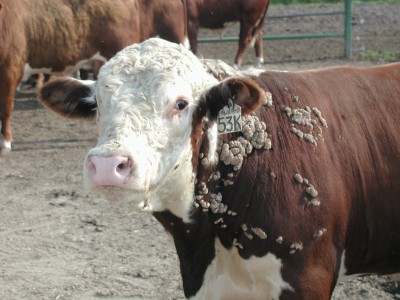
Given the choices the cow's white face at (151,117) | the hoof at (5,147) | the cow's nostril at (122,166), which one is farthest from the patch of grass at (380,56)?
the cow's nostril at (122,166)

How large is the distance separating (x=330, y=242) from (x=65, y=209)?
3.39 m

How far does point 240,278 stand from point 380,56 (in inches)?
420

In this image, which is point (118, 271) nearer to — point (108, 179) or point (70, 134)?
point (108, 179)

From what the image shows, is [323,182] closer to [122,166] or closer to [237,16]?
[122,166]

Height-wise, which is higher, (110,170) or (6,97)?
(110,170)

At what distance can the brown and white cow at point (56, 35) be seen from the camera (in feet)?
27.9

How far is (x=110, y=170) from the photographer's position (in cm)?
296

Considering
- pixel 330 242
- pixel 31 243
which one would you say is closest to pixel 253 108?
pixel 330 242

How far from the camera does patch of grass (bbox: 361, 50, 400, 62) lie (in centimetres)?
1344

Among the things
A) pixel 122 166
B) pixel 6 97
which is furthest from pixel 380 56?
pixel 122 166

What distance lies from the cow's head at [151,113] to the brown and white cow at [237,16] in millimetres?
9115

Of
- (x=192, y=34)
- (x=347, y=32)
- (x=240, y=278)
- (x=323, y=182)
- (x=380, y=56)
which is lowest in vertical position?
(x=380, y=56)

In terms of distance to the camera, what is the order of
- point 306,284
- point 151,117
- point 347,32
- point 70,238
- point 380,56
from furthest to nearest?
point 347,32 < point 380,56 < point 70,238 < point 306,284 < point 151,117

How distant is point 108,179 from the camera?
9.75 feet
